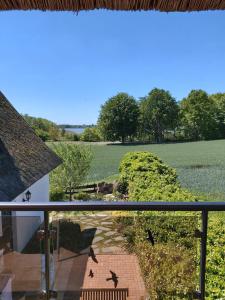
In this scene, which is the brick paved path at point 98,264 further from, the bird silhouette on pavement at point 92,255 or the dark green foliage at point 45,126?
the dark green foliage at point 45,126

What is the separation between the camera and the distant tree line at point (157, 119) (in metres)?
47.2

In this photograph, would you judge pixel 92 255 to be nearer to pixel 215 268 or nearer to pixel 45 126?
pixel 215 268

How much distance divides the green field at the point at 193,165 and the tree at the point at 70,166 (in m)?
3.27

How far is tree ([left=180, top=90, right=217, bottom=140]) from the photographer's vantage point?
163 feet

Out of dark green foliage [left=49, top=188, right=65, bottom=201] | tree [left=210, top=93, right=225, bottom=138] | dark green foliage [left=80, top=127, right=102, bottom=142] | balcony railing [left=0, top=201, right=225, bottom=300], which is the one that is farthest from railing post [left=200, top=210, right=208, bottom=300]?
tree [left=210, top=93, right=225, bottom=138]

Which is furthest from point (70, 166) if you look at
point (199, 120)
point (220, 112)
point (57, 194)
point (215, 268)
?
point (220, 112)

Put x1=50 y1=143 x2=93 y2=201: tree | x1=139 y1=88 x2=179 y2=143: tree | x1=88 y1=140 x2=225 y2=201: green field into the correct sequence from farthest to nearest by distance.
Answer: x1=139 y1=88 x2=179 y2=143: tree < x1=88 y1=140 x2=225 y2=201: green field < x1=50 y1=143 x2=93 y2=201: tree

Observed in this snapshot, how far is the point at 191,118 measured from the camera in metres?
50.1

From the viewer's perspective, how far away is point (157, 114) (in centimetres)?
4781

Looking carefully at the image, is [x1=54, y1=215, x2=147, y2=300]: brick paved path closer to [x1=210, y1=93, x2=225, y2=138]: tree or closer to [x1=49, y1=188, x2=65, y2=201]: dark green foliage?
[x1=49, y1=188, x2=65, y2=201]: dark green foliage

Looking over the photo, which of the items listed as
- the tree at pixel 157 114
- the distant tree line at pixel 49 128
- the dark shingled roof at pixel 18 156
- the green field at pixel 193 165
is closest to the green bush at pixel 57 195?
the dark shingled roof at pixel 18 156

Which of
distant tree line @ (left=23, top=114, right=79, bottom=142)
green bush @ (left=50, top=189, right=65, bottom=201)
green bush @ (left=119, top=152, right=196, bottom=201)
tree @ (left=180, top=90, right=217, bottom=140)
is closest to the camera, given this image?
green bush @ (left=119, top=152, right=196, bottom=201)

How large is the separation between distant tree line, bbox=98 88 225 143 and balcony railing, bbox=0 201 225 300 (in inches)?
1761

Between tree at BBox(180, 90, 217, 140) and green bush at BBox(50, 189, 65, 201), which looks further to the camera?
tree at BBox(180, 90, 217, 140)
